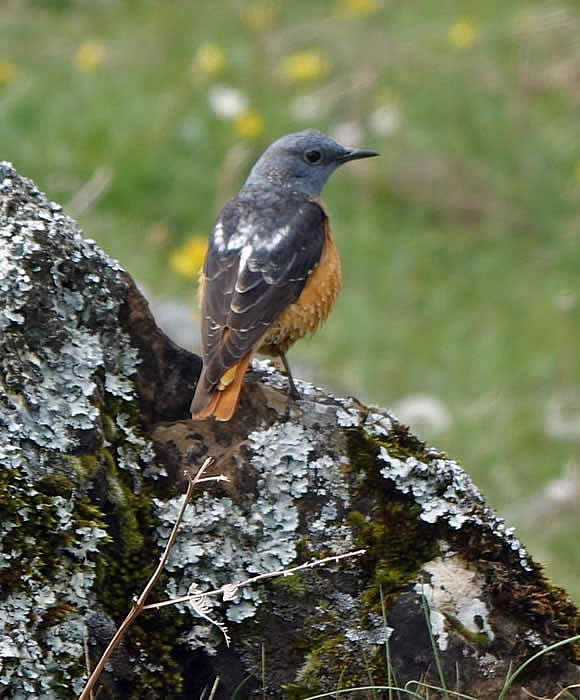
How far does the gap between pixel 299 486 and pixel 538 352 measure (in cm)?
563

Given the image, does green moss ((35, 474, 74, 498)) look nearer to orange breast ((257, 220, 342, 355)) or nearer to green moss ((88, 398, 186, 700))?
green moss ((88, 398, 186, 700))

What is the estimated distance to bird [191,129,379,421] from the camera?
157 inches

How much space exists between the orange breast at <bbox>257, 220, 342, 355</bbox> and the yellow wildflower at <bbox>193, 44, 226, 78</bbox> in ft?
19.6

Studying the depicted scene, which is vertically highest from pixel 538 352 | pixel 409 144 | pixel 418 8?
pixel 418 8

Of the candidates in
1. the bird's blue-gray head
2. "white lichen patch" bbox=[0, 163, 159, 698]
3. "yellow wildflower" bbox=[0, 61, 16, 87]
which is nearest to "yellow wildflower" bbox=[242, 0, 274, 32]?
"yellow wildflower" bbox=[0, 61, 16, 87]

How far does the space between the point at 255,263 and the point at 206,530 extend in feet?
4.55

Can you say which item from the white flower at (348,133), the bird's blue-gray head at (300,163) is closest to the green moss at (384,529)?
the bird's blue-gray head at (300,163)

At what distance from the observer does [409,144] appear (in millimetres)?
9742

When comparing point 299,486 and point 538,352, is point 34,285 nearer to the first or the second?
point 299,486

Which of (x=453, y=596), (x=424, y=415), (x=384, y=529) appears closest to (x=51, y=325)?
(x=384, y=529)

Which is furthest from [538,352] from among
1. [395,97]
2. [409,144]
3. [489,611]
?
[489,611]

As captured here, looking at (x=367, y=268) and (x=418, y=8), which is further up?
(x=418, y=8)

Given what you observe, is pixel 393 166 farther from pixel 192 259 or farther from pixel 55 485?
pixel 55 485

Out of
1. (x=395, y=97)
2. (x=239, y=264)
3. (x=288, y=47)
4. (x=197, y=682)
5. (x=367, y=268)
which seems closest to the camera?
(x=197, y=682)
